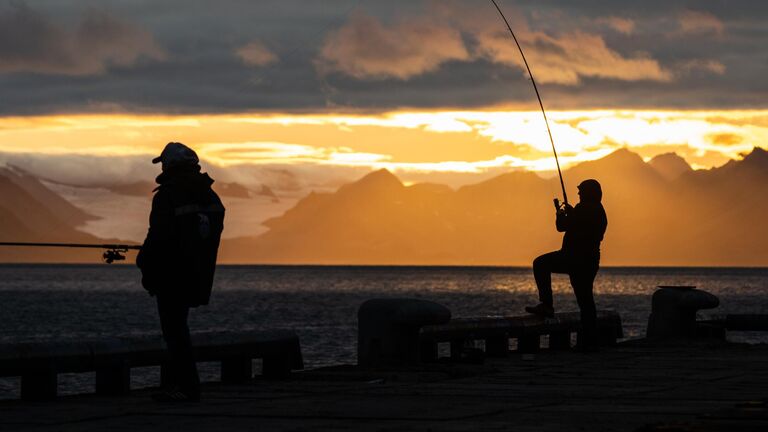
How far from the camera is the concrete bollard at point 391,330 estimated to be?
48.5ft

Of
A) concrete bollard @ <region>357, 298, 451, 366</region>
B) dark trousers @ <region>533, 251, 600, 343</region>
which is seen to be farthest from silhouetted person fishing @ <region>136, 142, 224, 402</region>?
dark trousers @ <region>533, 251, 600, 343</region>

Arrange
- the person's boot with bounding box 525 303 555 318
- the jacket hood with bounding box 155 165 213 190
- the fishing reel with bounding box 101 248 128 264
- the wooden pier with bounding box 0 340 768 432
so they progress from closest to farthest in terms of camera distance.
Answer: the wooden pier with bounding box 0 340 768 432 < the jacket hood with bounding box 155 165 213 190 < the fishing reel with bounding box 101 248 128 264 < the person's boot with bounding box 525 303 555 318

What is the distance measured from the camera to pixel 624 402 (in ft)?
35.9

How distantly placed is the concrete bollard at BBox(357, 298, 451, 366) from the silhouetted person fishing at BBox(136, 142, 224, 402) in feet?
12.5

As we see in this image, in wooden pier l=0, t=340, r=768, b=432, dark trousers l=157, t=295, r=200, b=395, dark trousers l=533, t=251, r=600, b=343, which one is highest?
dark trousers l=533, t=251, r=600, b=343

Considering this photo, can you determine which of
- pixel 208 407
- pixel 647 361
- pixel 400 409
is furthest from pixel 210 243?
pixel 647 361

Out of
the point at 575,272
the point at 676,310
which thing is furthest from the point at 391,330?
the point at 676,310

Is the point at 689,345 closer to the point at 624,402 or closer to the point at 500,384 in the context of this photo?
the point at 500,384

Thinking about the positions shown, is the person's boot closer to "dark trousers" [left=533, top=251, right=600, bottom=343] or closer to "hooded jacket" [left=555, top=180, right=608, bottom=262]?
"dark trousers" [left=533, top=251, right=600, bottom=343]

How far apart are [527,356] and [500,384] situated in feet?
14.3

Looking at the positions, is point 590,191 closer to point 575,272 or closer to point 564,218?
point 564,218

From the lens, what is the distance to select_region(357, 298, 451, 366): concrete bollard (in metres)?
14.8

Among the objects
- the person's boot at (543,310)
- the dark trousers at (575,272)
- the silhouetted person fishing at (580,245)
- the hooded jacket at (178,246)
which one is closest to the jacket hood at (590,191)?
the silhouetted person fishing at (580,245)

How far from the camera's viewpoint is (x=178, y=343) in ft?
37.0
